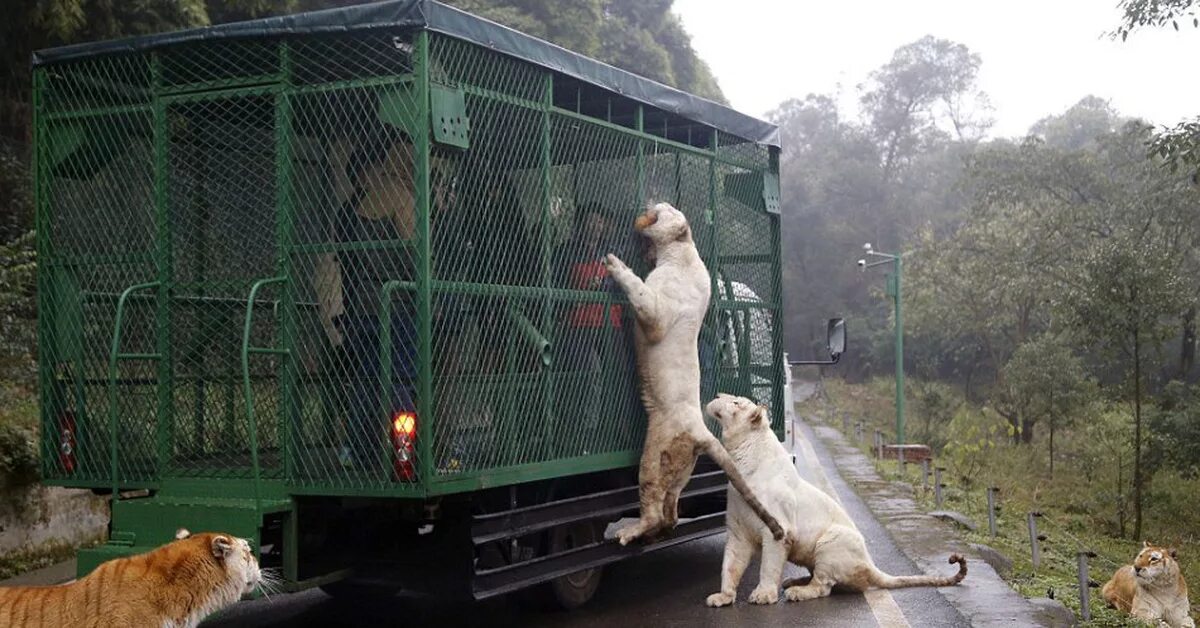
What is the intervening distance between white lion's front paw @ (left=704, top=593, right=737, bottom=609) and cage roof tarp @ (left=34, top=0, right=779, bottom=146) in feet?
11.0

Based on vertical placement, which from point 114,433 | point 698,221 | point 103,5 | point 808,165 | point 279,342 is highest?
point 808,165

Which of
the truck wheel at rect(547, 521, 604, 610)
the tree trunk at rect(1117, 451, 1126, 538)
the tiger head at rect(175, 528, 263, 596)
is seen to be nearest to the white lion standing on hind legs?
the truck wheel at rect(547, 521, 604, 610)

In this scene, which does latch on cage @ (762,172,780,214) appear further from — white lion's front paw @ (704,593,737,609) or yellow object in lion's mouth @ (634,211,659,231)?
white lion's front paw @ (704,593,737,609)

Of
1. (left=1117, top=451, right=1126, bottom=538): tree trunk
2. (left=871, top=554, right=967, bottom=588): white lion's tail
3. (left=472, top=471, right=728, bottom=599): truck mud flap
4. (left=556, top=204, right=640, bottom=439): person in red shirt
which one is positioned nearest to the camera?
(left=472, top=471, right=728, bottom=599): truck mud flap

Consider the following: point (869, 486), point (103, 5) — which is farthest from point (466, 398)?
point (869, 486)

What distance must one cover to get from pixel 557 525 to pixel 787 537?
5.56ft

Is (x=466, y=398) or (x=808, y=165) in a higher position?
(x=808, y=165)

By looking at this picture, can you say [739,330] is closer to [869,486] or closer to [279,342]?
[279,342]

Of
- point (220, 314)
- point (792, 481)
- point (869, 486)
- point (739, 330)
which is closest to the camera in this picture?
point (220, 314)

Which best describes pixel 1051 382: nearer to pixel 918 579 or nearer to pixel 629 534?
pixel 918 579

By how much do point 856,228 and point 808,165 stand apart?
5.36m

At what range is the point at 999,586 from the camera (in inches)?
334

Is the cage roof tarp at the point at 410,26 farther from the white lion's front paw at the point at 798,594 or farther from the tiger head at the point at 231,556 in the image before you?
the white lion's front paw at the point at 798,594

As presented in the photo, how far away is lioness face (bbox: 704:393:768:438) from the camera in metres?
8.28
